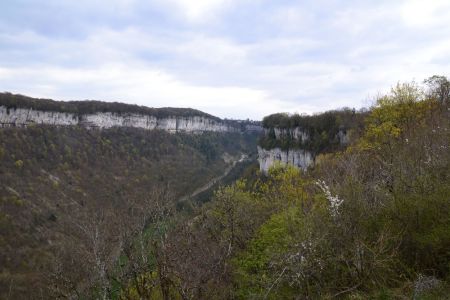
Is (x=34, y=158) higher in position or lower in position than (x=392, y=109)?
lower

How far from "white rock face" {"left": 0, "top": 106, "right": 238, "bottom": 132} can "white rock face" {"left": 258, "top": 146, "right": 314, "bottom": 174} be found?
39583mm

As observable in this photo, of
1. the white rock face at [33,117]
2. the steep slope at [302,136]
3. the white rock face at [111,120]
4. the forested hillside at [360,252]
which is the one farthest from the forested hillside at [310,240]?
the white rock face at [111,120]

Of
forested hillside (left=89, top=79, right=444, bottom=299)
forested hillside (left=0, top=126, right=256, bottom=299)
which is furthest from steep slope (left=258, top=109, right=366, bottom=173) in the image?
forested hillside (left=89, top=79, right=444, bottom=299)

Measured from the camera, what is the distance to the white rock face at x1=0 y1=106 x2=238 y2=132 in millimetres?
68312

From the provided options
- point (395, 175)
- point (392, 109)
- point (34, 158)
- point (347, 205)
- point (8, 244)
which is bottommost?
point (8, 244)

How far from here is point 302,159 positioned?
56.1 m

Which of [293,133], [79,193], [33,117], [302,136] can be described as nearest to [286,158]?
[302,136]

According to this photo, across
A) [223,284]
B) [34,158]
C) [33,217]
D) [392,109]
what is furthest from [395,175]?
[34,158]

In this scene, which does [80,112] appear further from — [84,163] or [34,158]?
[34,158]

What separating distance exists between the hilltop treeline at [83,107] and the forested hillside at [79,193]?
15.2 feet

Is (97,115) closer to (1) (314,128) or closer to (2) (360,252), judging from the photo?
(1) (314,128)

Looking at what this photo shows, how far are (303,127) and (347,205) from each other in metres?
51.7

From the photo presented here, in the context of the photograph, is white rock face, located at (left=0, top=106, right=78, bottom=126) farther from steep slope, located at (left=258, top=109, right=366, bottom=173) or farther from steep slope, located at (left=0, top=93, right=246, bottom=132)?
steep slope, located at (left=258, top=109, right=366, bottom=173)

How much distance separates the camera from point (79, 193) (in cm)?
5788
